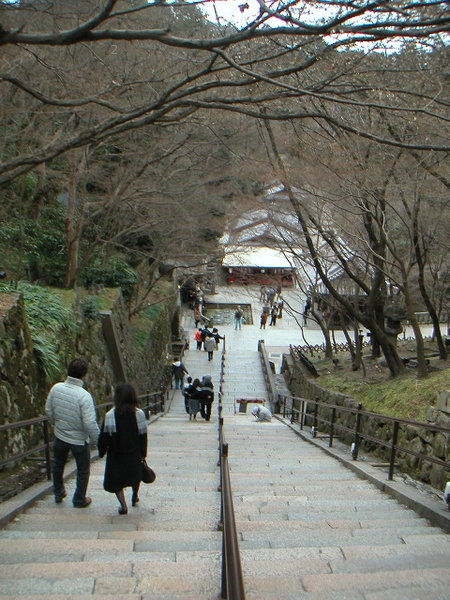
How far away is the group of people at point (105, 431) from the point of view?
202 inches

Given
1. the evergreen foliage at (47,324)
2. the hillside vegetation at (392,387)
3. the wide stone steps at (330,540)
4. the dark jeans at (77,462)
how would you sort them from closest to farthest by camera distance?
the wide stone steps at (330,540) → the dark jeans at (77,462) → the evergreen foliage at (47,324) → the hillside vegetation at (392,387)

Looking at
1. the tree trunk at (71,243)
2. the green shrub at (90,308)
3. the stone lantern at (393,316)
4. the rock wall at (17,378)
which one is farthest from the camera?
the stone lantern at (393,316)

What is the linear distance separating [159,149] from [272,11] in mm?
9373

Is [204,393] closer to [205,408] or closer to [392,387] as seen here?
[205,408]

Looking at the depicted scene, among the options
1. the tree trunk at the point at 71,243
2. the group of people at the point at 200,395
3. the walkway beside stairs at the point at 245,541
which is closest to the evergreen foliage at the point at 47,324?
the walkway beside stairs at the point at 245,541

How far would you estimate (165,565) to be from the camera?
370 cm

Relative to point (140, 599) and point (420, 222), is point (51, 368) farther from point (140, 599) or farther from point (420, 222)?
point (420, 222)

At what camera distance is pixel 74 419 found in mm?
5258

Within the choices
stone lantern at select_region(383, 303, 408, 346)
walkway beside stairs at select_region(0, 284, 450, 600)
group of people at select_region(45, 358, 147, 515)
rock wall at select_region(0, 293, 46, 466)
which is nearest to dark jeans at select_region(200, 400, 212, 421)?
stone lantern at select_region(383, 303, 408, 346)

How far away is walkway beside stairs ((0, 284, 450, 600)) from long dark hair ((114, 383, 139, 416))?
93 centimetres

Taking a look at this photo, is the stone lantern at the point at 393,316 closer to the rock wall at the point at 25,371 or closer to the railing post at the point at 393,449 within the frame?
the rock wall at the point at 25,371

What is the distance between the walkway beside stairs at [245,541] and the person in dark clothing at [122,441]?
1.13ft

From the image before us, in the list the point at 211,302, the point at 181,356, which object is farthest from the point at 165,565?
the point at 211,302

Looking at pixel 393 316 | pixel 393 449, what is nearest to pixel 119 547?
pixel 393 449
